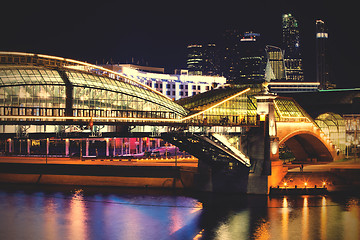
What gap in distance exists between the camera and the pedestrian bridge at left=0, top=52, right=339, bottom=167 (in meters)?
59.5

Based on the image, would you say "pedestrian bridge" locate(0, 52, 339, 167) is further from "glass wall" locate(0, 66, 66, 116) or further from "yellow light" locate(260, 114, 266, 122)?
"yellow light" locate(260, 114, 266, 122)

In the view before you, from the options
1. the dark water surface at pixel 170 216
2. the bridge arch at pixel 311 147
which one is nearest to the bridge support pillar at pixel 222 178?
the dark water surface at pixel 170 216

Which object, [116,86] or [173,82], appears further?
[173,82]

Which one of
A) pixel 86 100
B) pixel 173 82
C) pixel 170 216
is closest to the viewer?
pixel 170 216

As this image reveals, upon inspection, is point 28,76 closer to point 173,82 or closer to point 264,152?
point 264,152

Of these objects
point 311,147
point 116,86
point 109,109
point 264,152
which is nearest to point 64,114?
point 109,109

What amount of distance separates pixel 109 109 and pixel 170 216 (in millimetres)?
15773

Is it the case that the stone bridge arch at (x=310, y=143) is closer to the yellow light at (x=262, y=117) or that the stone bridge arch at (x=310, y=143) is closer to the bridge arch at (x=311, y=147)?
the bridge arch at (x=311, y=147)

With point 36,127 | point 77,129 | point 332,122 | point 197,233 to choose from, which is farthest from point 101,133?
point 332,122

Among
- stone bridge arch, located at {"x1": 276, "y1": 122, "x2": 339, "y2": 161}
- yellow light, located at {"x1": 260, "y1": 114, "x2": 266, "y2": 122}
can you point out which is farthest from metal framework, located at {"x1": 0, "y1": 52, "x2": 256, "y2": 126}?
stone bridge arch, located at {"x1": 276, "y1": 122, "x2": 339, "y2": 161}

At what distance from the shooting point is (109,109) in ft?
221

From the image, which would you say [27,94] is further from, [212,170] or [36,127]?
[212,170]

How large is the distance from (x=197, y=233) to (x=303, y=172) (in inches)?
1041

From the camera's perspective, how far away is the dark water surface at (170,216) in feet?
172
